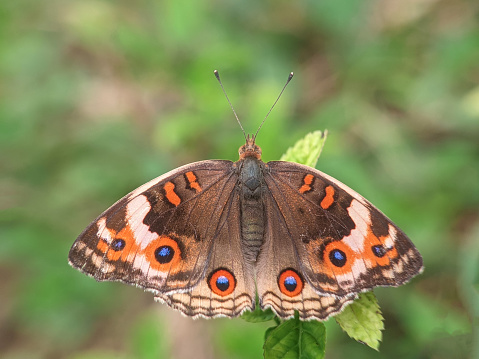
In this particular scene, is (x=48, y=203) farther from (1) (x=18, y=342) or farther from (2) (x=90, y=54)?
(2) (x=90, y=54)

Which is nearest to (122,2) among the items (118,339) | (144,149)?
(144,149)

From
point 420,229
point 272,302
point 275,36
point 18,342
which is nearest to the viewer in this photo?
point 272,302

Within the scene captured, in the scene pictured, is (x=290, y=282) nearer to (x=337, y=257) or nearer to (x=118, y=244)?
(x=337, y=257)

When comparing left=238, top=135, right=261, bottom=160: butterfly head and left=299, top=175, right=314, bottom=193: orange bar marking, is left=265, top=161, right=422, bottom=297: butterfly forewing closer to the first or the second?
left=299, top=175, right=314, bottom=193: orange bar marking

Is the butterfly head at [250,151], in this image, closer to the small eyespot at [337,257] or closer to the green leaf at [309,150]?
the green leaf at [309,150]

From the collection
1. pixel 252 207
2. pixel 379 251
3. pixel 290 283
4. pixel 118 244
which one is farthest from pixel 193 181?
pixel 379 251

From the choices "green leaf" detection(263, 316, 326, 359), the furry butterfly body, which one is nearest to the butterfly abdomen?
the furry butterfly body

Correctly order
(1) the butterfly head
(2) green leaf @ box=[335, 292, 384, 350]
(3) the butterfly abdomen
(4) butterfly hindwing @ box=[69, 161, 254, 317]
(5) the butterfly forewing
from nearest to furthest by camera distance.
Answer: (2) green leaf @ box=[335, 292, 384, 350], (5) the butterfly forewing, (4) butterfly hindwing @ box=[69, 161, 254, 317], (3) the butterfly abdomen, (1) the butterfly head
